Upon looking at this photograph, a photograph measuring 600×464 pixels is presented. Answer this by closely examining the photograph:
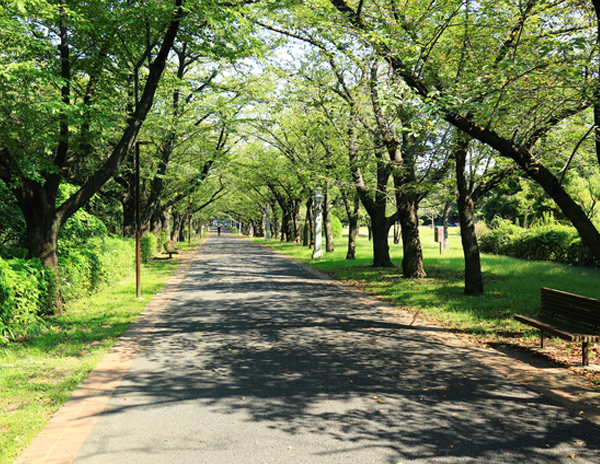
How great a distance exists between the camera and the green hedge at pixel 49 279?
264 inches

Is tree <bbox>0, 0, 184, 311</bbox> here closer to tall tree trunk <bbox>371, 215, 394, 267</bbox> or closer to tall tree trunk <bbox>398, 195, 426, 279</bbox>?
tall tree trunk <bbox>398, 195, 426, 279</bbox>

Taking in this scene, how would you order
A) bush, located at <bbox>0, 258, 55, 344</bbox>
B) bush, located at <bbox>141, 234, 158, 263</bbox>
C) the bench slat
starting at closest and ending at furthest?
the bench slat → bush, located at <bbox>0, 258, 55, 344</bbox> → bush, located at <bbox>141, 234, 158, 263</bbox>

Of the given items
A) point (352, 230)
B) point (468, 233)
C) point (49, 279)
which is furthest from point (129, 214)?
point (468, 233)

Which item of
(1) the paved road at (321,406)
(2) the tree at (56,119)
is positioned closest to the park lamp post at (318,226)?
(2) the tree at (56,119)

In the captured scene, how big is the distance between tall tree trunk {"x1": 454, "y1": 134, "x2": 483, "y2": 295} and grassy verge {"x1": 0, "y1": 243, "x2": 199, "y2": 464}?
7883mm

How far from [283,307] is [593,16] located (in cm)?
816

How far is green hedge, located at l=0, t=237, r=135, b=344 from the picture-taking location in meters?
6.70

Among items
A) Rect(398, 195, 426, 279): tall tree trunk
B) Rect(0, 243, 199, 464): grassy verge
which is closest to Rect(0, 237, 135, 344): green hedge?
Rect(0, 243, 199, 464): grassy verge

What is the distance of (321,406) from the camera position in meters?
4.70

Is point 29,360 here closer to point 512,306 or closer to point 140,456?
point 140,456

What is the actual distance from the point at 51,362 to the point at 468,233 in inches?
375

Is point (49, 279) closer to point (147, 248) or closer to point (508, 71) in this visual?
point (508, 71)

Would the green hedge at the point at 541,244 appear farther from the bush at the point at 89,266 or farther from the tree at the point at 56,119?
the bush at the point at 89,266

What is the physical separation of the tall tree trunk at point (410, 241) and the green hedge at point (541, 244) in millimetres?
6326
